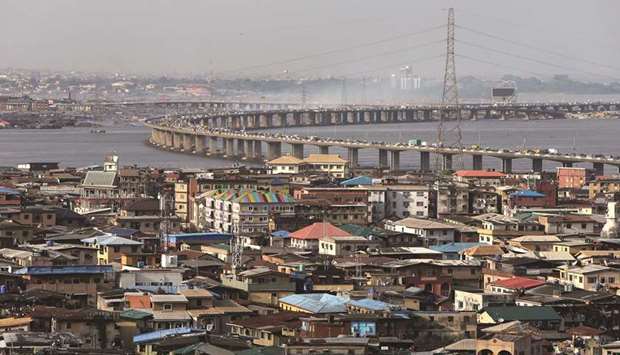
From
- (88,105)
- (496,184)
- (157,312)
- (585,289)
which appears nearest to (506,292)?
(585,289)

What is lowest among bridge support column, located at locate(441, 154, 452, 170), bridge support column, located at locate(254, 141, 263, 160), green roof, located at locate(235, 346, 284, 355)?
bridge support column, located at locate(254, 141, 263, 160)

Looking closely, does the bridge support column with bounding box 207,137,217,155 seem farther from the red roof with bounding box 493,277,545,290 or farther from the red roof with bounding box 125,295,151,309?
the red roof with bounding box 125,295,151,309

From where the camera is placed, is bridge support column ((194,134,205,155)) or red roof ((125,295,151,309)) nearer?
red roof ((125,295,151,309))

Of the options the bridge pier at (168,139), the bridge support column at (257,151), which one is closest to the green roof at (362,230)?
the bridge support column at (257,151)

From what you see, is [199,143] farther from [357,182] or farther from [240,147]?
[357,182]

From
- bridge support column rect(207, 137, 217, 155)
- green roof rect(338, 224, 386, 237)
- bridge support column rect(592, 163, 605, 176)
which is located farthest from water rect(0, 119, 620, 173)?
green roof rect(338, 224, 386, 237)

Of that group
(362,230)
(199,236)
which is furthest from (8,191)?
(362,230)
